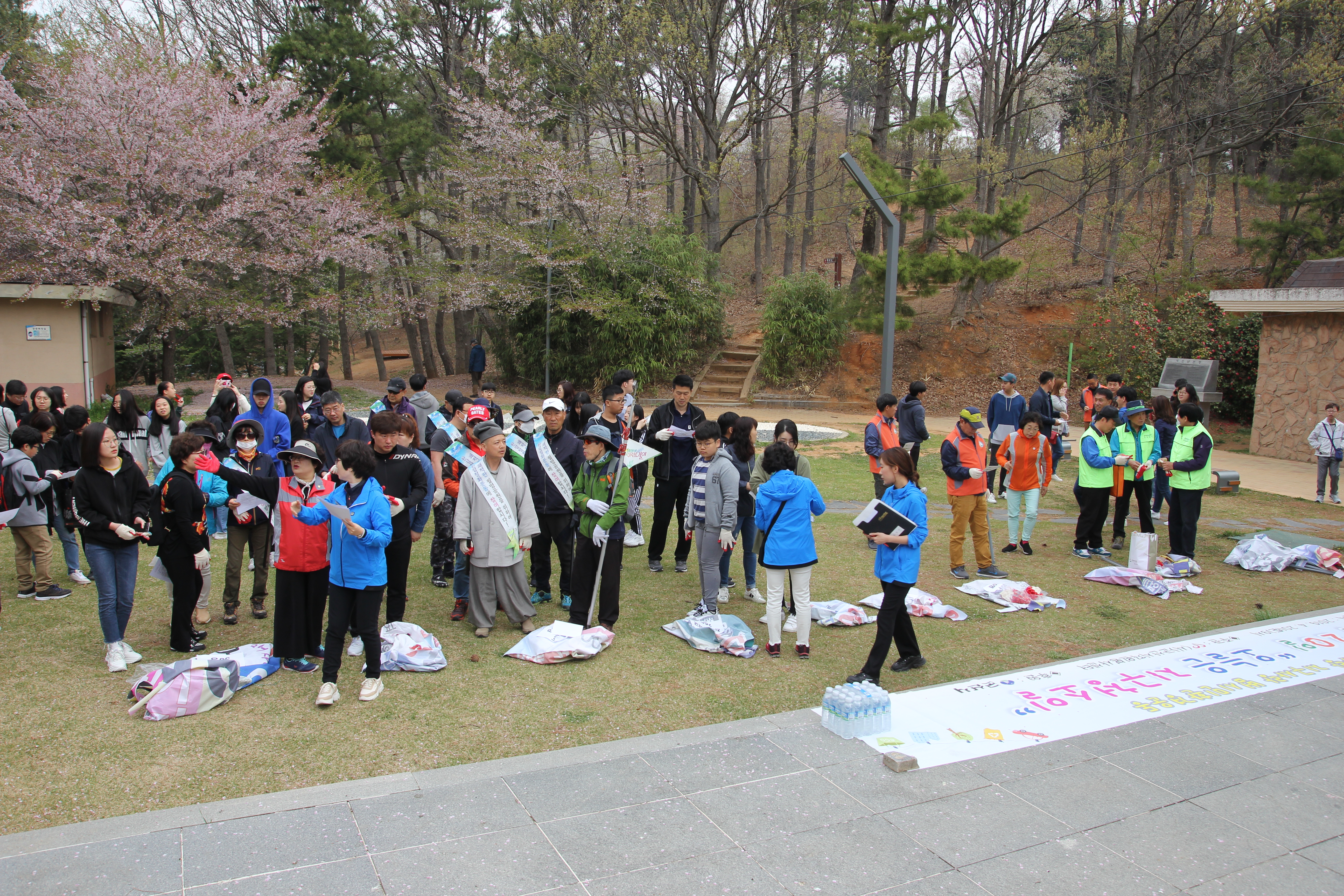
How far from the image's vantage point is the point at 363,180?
74.9 ft

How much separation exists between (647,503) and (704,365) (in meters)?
14.5

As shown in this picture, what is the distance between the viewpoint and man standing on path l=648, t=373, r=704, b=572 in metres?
7.72

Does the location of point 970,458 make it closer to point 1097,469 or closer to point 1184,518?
point 1097,469

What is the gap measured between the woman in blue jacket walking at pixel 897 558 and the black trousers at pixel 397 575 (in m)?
3.10

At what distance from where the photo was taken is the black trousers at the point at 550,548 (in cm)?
682

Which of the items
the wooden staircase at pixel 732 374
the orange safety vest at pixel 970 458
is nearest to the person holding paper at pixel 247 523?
the orange safety vest at pixel 970 458

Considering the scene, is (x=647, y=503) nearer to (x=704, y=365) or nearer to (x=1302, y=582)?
(x=1302, y=582)

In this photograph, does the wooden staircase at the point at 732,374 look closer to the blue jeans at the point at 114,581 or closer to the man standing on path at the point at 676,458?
the man standing on path at the point at 676,458

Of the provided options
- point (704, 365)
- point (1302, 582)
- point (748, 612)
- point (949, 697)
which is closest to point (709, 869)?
point (949, 697)

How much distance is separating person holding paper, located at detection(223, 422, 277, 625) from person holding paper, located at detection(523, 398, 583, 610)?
1934 mm

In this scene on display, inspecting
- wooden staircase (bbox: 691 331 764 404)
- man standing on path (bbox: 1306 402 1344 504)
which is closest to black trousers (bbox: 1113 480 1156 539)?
man standing on path (bbox: 1306 402 1344 504)

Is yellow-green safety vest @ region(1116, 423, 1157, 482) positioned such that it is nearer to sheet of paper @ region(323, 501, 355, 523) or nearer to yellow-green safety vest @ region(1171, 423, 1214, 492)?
yellow-green safety vest @ region(1171, 423, 1214, 492)

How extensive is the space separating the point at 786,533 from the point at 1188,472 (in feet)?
16.3

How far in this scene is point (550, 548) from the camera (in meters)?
6.87
